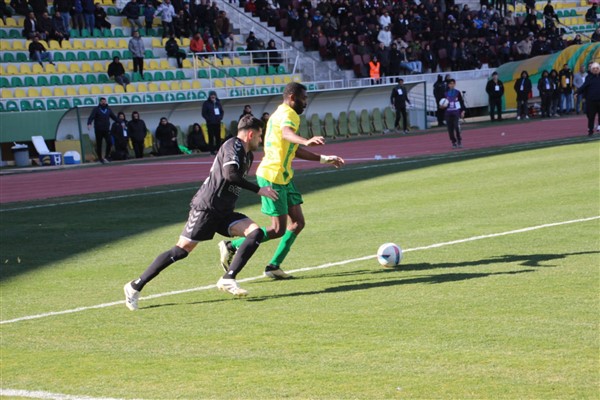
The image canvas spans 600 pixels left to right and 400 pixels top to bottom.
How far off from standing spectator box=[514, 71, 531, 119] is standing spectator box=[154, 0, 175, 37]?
14.9 meters

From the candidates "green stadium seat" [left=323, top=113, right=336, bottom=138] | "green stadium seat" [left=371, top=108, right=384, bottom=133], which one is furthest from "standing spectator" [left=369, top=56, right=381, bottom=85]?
"green stadium seat" [left=323, top=113, right=336, bottom=138]

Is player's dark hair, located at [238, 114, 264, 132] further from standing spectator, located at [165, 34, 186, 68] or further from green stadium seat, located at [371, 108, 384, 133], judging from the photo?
green stadium seat, located at [371, 108, 384, 133]

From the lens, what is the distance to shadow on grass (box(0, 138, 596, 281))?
14.4 metres

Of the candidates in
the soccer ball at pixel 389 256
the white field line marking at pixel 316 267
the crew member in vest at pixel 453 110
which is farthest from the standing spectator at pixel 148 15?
the soccer ball at pixel 389 256

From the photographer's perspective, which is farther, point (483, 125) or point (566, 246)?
point (483, 125)

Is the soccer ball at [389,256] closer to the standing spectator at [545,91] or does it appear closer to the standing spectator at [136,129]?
the standing spectator at [136,129]

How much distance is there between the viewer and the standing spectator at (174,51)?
4041cm

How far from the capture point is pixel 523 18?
56625mm

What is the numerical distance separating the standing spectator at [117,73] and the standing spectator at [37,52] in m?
2.04

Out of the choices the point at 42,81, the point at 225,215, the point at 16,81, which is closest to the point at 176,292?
the point at 225,215

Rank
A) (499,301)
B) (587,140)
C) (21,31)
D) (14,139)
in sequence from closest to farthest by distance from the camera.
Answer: (499,301) → (587,140) → (14,139) → (21,31)

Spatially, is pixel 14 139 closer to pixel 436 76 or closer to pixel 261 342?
pixel 436 76

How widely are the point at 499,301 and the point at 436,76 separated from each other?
38.9 metres

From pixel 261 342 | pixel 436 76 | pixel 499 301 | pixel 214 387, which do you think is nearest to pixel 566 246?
pixel 499 301
